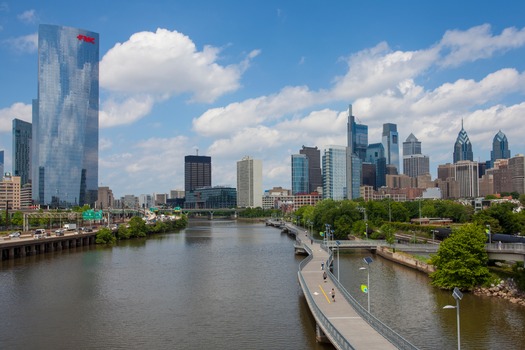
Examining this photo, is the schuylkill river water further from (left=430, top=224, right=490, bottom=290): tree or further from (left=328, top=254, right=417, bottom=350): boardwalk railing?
A: (left=328, top=254, right=417, bottom=350): boardwalk railing

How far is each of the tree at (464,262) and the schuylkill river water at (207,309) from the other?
2.04 m

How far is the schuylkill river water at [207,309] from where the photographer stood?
1598 inches

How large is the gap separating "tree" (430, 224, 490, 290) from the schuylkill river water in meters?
2.04

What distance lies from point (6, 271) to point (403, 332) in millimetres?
65008

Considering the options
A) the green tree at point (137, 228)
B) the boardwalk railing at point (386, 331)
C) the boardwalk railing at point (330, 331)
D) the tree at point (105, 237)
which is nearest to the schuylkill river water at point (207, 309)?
the boardwalk railing at point (330, 331)

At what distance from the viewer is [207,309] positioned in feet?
169

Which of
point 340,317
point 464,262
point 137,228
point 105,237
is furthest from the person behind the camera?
point 137,228

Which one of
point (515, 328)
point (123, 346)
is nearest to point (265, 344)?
point (123, 346)

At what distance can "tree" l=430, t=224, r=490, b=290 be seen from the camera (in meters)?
55.7

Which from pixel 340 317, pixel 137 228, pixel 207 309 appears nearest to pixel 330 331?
pixel 340 317

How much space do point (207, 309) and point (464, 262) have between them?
28.7 meters

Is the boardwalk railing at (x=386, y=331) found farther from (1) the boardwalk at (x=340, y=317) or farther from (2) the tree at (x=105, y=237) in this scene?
(2) the tree at (x=105, y=237)

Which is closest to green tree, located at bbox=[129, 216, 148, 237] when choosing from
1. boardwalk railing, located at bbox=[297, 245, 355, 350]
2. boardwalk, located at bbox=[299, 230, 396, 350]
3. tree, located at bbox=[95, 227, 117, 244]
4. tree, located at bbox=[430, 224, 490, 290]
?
tree, located at bbox=[95, 227, 117, 244]

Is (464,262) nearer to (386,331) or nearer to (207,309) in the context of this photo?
(386,331)
